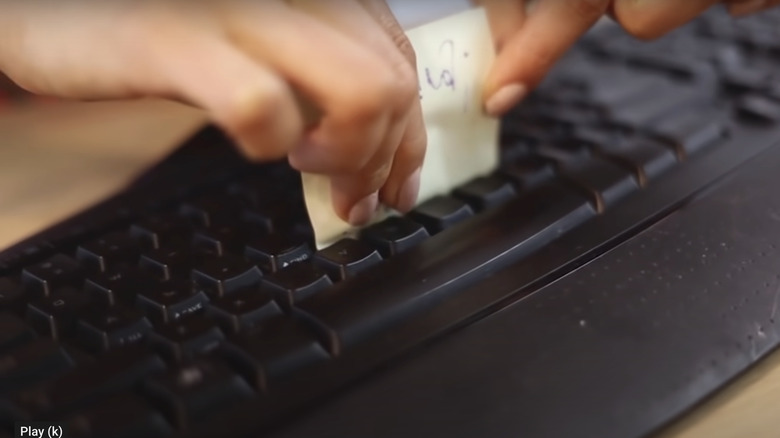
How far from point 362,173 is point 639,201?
0.14 meters

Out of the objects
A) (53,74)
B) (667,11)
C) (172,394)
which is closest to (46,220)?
(53,74)

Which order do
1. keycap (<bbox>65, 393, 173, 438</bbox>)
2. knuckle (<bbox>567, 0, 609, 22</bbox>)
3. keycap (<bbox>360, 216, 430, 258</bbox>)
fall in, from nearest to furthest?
keycap (<bbox>65, 393, 173, 438</bbox>)
keycap (<bbox>360, 216, 430, 258</bbox>)
knuckle (<bbox>567, 0, 609, 22</bbox>)

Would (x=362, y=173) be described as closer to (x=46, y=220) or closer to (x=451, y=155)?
(x=451, y=155)

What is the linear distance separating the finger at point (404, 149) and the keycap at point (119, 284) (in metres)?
0.11

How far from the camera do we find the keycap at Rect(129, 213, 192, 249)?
16.1 inches

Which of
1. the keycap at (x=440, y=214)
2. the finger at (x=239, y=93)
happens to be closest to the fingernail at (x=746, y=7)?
the keycap at (x=440, y=214)

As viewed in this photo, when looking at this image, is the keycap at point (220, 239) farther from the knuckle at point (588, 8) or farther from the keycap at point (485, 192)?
the knuckle at point (588, 8)

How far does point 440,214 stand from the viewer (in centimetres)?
41

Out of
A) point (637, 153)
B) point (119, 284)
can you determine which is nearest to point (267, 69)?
point (119, 284)

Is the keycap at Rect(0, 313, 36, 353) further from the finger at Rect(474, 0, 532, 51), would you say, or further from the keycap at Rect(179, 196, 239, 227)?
the finger at Rect(474, 0, 532, 51)

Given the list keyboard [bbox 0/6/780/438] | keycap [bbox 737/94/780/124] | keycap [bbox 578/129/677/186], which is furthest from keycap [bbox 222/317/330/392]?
keycap [bbox 737/94/780/124]

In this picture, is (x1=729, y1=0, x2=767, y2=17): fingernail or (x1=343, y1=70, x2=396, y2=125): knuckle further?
(x1=729, y1=0, x2=767, y2=17): fingernail

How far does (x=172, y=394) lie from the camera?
0.30 metres

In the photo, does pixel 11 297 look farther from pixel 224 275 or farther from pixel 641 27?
pixel 641 27
